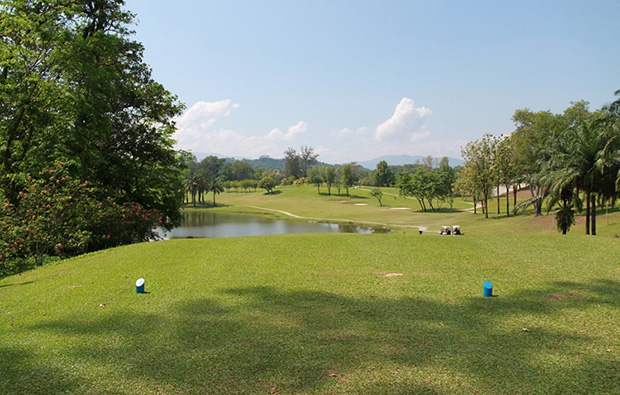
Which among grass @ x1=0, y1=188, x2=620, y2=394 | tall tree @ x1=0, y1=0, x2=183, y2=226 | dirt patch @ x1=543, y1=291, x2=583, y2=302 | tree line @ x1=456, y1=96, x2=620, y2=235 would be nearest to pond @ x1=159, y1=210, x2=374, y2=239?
tree line @ x1=456, y1=96, x2=620, y2=235

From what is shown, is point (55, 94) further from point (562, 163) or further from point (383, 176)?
point (383, 176)

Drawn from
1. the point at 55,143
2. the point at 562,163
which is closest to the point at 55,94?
the point at 55,143

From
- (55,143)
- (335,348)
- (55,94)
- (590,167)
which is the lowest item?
(335,348)

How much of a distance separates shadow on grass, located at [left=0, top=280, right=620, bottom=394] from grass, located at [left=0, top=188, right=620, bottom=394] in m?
0.03

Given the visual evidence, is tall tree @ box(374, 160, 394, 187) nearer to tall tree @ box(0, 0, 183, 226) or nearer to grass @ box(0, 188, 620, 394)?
tall tree @ box(0, 0, 183, 226)

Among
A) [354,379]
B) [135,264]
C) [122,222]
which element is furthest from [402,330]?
[122,222]

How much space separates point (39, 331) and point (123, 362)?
8.49 feet

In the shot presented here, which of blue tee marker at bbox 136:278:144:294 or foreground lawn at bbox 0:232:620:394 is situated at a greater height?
blue tee marker at bbox 136:278:144:294

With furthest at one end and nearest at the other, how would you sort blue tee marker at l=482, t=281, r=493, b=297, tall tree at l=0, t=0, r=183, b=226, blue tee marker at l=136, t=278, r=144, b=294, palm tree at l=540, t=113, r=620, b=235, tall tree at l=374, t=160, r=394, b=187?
tall tree at l=374, t=160, r=394, b=187 → palm tree at l=540, t=113, r=620, b=235 → tall tree at l=0, t=0, r=183, b=226 → blue tee marker at l=136, t=278, r=144, b=294 → blue tee marker at l=482, t=281, r=493, b=297

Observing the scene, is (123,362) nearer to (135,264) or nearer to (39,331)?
(39,331)

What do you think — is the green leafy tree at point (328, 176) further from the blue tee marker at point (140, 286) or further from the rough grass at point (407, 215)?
the blue tee marker at point (140, 286)

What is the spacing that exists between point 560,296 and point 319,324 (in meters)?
5.59

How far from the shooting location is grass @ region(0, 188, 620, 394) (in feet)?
17.5

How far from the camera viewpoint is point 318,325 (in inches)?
286
